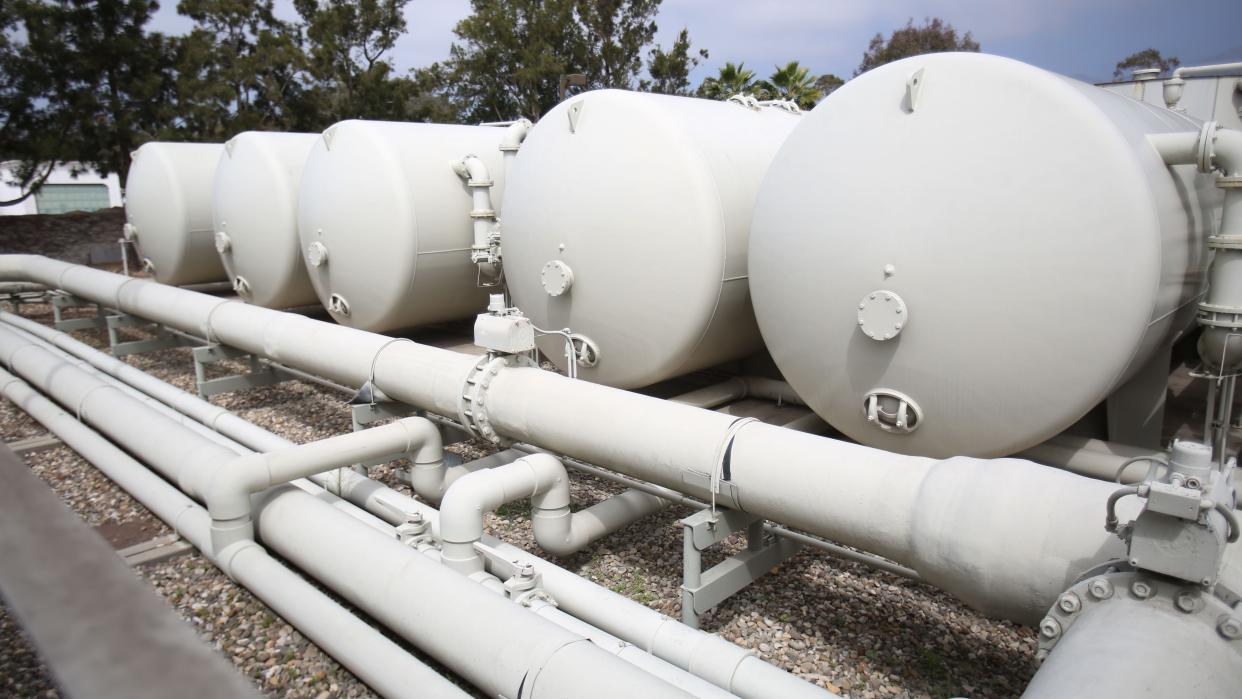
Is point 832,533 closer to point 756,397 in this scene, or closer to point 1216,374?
→ point 1216,374

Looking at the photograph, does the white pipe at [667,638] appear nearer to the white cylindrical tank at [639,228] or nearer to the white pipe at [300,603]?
the white pipe at [300,603]

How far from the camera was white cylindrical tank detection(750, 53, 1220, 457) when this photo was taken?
306 centimetres

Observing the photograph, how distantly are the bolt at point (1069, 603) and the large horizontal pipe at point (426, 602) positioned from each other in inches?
44.1

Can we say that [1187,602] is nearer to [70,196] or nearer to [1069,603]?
[1069,603]

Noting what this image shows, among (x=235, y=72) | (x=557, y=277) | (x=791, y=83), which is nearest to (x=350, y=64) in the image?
(x=235, y=72)

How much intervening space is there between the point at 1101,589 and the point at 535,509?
8.26 feet

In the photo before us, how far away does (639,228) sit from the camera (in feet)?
14.6

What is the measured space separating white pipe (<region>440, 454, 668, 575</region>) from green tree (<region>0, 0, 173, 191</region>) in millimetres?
16280

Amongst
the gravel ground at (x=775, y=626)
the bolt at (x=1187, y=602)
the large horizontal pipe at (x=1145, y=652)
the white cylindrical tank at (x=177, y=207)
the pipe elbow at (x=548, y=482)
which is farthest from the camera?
the white cylindrical tank at (x=177, y=207)

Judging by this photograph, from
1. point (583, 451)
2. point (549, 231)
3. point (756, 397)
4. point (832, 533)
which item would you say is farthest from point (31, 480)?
point (756, 397)

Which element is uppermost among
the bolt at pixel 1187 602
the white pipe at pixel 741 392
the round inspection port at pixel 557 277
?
the round inspection port at pixel 557 277

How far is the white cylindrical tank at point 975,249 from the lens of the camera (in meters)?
3.06

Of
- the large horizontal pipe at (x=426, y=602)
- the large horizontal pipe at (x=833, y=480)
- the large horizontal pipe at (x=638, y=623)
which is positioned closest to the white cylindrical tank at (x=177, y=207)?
the large horizontal pipe at (x=426, y=602)

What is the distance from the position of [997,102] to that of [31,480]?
3408 mm
